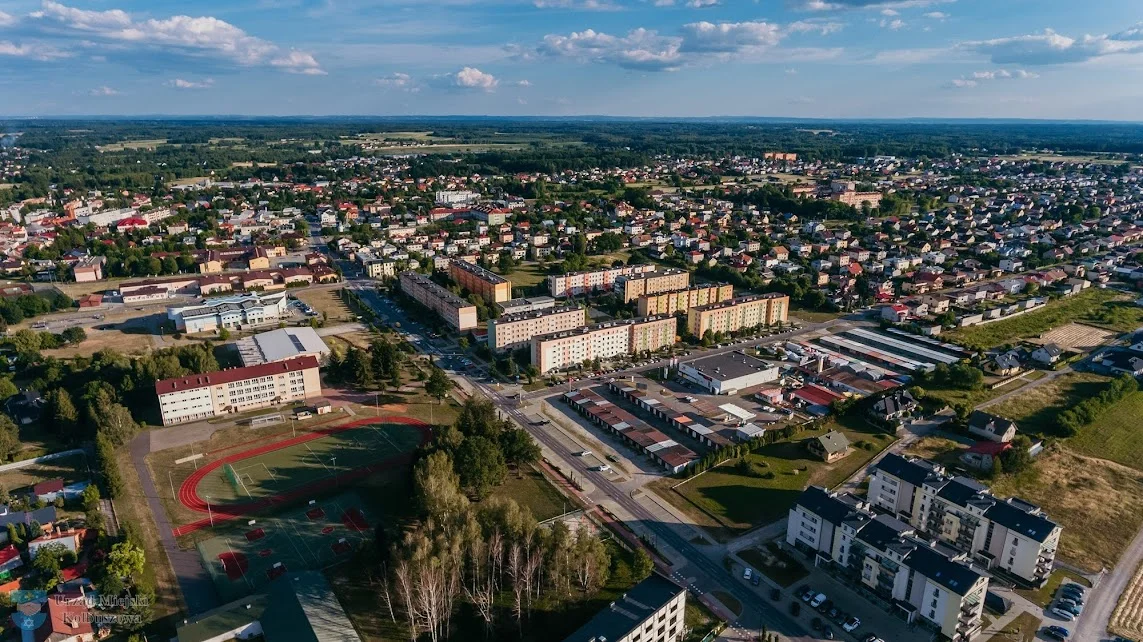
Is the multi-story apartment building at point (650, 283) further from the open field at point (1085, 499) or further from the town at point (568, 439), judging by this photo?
the open field at point (1085, 499)

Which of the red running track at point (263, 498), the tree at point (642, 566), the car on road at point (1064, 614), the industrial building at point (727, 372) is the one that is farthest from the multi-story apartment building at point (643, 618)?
the industrial building at point (727, 372)

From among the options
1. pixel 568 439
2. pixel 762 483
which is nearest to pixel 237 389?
pixel 568 439

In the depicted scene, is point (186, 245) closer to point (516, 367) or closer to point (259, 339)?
point (259, 339)

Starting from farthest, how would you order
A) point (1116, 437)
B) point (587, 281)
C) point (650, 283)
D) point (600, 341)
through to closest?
point (587, 281) → point (650, 283) → point (600, 341) → point (1116, 437)

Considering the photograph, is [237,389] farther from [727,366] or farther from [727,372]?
[727,366]

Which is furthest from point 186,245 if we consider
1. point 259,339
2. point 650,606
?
point 650,606

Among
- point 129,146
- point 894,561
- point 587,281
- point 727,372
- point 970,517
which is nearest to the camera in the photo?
point 894,561
